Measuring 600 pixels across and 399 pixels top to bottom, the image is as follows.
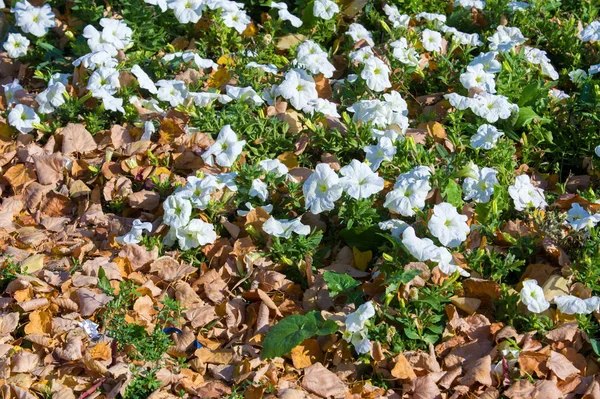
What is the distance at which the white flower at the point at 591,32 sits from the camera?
467 centimetres

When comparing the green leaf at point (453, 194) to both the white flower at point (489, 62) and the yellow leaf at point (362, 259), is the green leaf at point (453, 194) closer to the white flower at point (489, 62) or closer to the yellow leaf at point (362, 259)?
the yellow leaf at point (362, 259)

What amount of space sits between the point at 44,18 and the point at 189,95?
1334mm

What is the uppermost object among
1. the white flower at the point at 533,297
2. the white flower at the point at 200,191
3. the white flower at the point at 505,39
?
the white flower at the point at 505,39

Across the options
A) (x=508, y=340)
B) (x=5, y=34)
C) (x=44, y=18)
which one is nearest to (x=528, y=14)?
(x=508, y=340)

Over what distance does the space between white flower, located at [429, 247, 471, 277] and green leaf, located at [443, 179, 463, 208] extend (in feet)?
1.34

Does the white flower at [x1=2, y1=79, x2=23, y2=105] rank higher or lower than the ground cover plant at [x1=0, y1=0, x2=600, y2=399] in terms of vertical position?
lower

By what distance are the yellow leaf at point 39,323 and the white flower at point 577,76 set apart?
10.0ft

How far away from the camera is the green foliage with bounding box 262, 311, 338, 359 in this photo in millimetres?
3174

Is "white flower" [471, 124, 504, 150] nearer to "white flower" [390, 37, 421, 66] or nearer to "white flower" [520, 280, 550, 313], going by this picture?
"white flower" [390, 37, 421, 66]

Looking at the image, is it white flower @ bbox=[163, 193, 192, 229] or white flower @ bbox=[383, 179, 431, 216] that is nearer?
white flower @ bbox=[383, 179, 431, 216]

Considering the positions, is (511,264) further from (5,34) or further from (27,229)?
(5,34)

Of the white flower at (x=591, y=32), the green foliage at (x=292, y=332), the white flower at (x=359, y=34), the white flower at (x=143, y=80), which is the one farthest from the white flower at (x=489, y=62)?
the green foliage at (x=292, y=332)

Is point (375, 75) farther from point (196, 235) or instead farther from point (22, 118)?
point (22, 118)

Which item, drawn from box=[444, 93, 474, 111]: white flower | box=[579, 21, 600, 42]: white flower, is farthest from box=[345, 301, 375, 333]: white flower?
box=[579, 21, 600, 42]: white flower
